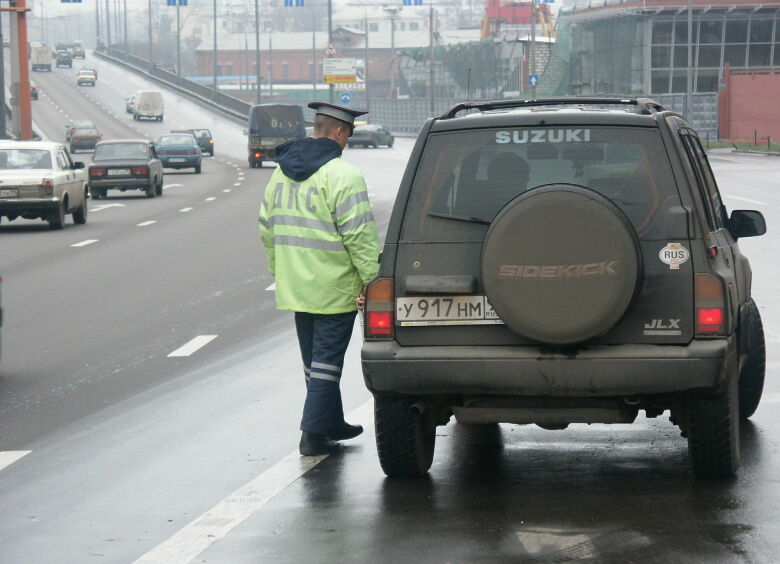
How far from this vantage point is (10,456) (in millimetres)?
7680

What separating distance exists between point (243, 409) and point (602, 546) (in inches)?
152

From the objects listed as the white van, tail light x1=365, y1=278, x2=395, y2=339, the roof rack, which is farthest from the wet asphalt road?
the white van

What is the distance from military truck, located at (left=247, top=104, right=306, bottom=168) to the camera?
203 feet

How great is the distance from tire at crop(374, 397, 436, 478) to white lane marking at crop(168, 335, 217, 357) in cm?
504

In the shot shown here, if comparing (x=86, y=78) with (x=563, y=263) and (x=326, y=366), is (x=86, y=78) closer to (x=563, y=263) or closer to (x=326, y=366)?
(x=326, y=366)

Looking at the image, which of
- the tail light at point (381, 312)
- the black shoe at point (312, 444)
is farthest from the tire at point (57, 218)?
the tail light at point (381, 312)

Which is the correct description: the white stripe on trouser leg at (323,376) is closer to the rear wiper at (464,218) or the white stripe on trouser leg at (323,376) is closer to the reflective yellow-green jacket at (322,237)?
the reflective yellow-green jacket at (322,237)

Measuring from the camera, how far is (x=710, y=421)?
6449mm

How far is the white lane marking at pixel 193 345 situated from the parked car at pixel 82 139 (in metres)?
66.5

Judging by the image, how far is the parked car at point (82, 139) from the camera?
77375 millimetres

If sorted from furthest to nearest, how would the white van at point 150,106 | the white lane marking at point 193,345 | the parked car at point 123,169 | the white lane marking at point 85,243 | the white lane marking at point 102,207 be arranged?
the white van at point 150,106
the parked car at point 123,169
the white lane marking at point 102,207
the white lane marking at point 85,243
the white lane marking at point 193,345

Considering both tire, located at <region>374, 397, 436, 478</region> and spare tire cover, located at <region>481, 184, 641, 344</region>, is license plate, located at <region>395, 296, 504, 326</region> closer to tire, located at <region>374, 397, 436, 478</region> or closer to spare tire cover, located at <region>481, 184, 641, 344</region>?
spare tire cover, located at <region>481, 184, 641, 344</region>

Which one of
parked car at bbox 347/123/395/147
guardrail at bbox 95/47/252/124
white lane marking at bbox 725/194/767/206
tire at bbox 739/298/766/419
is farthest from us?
guardrail at bbox 95/47/252/124

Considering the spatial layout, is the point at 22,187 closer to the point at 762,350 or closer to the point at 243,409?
the point at 243,409
